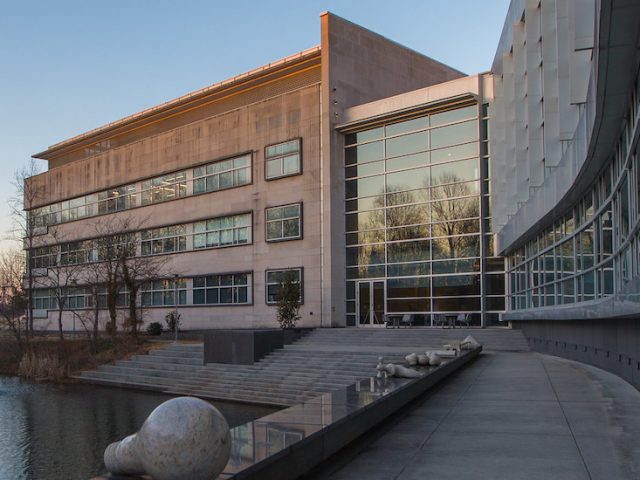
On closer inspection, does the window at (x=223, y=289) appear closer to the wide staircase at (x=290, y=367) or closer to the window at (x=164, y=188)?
the window at (x=164, y=188)

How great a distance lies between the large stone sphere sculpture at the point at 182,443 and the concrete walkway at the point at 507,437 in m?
2.20

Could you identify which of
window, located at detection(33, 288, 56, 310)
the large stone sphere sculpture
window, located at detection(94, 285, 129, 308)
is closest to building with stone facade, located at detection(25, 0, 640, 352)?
window, located at detection(94, 285, 129, 308)

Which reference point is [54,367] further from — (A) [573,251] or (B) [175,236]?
(A) [573,251]

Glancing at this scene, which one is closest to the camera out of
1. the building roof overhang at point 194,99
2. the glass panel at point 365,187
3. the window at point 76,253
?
the glass panel at point 365,187

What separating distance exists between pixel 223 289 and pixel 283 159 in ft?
31.2

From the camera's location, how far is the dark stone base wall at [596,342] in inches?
547

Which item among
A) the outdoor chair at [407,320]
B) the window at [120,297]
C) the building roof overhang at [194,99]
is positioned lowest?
the outdoor chair at [407,320]

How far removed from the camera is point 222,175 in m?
45.1

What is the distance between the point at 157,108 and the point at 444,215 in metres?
26.3

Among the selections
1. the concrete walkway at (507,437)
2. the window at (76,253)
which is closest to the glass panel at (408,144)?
the concrete walkway at (507,437)

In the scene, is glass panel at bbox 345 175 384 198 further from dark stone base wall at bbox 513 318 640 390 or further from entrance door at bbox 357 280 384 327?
dark stone base wall at bbox 513 318 640 390

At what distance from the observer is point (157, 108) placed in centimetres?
5203

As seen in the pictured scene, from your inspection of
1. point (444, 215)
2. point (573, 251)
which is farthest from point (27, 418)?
point (444, 215)

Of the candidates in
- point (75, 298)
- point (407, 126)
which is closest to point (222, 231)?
point (407, 126)
